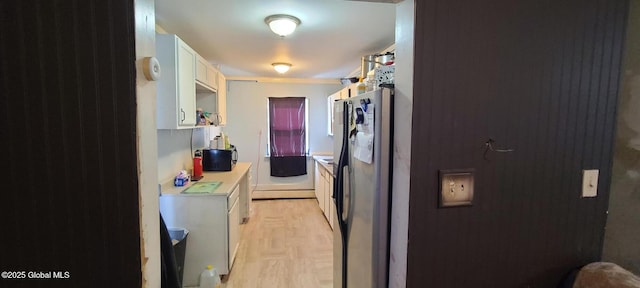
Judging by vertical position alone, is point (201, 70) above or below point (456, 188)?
above

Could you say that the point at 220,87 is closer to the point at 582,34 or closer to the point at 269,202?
the point at 269,202

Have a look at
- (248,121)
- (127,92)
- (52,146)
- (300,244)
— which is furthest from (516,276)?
(248,121)

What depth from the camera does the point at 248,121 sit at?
17.3 feet

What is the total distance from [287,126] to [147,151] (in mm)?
4369

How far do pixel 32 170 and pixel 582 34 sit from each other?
207 centimetres

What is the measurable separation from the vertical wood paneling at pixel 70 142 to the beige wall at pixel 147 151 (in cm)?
2

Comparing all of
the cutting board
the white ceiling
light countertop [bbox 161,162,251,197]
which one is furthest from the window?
the cutting board

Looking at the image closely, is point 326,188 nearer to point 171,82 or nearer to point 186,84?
point 186,84

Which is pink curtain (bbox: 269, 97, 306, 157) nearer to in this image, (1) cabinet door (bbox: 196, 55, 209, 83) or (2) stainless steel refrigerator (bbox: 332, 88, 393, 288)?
(1) cabinet door (bbox: 196, 55, 209, 83)

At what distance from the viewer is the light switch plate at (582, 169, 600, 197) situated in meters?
1.23

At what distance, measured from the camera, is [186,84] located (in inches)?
96.3

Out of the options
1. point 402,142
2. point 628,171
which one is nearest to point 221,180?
point 402,142

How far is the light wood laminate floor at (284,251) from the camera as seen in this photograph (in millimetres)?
2580

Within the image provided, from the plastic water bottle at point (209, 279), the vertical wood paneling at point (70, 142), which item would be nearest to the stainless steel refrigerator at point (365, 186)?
the vertical wood paneling at point (70, 142)
